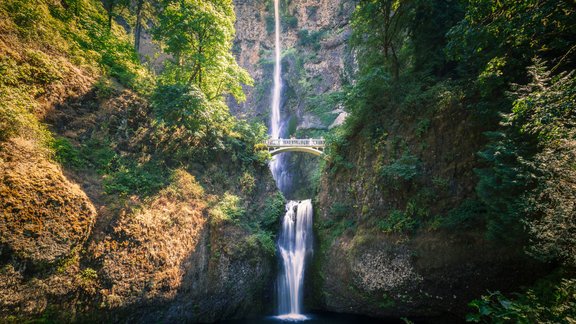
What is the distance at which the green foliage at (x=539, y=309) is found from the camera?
14.2ft

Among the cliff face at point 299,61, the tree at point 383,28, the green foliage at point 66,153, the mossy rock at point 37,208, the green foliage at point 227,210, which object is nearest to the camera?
the mossy rock at point 37,208

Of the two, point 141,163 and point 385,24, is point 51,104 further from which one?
point 385,24

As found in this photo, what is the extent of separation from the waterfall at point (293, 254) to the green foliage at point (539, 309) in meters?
9.24

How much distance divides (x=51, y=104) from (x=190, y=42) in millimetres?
6767

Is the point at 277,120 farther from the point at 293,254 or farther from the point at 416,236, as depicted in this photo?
the point at 416,236

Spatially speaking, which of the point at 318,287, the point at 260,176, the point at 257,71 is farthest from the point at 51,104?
the point at 257,71

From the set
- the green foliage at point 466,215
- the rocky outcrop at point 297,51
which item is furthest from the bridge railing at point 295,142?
the green foliage at point 466,215

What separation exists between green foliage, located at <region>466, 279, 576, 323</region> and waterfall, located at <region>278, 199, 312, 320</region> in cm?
924

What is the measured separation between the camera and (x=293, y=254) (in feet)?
47.6

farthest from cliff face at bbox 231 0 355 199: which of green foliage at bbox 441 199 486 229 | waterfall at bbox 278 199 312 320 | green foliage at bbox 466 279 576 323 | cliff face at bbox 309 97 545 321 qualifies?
green foliage at bbox 466 279 576 323

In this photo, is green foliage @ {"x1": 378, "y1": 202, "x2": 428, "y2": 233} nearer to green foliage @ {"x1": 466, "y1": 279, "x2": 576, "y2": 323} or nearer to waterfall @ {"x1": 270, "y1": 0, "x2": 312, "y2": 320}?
green foliage @ {"x1": 466, "y1": 279, "x2": 576, "y2": 323}

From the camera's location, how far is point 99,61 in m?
11.7

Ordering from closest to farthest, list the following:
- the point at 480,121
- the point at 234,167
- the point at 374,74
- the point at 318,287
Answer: the point at 480,121 < the point at 374,74 < the point at 318,287 < the point at 234,167

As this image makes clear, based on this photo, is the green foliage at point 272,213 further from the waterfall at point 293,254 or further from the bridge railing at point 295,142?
the bridge railing at point 295,142
